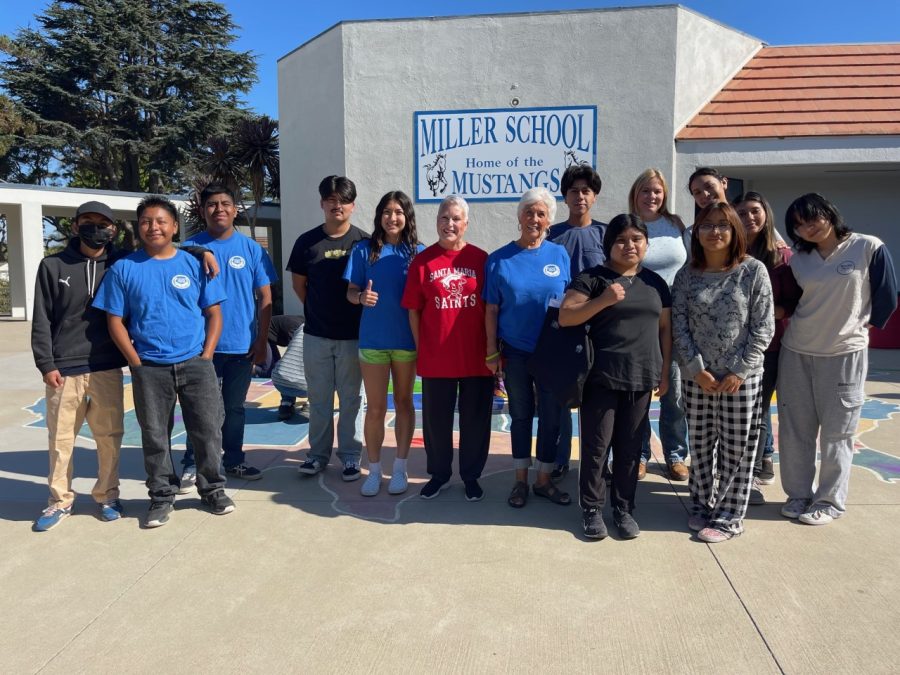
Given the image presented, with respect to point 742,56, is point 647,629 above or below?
below

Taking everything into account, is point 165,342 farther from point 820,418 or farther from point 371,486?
point 820,418

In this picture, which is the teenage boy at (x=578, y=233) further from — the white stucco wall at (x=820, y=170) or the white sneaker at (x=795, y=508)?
the white stucco wall at (x=820, y=170)

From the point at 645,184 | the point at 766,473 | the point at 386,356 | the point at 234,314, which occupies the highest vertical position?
the point at 645,184

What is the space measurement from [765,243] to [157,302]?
3.50 metres

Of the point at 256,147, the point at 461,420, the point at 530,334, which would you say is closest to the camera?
the point at 530,334

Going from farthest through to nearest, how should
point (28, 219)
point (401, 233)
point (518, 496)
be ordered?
point (28, 219)
point (401, 233)
point (518, 496)

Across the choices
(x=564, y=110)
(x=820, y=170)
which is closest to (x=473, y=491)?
(x=564, y=110)

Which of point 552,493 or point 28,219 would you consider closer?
point 552,493

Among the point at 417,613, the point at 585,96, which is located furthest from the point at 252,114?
the point at 417,613

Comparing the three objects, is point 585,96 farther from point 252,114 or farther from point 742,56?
point 252,114

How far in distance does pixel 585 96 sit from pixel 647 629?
8.16 m

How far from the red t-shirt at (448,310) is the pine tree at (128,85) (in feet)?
100

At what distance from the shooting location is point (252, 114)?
33031 mm

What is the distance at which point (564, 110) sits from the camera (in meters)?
9.38
